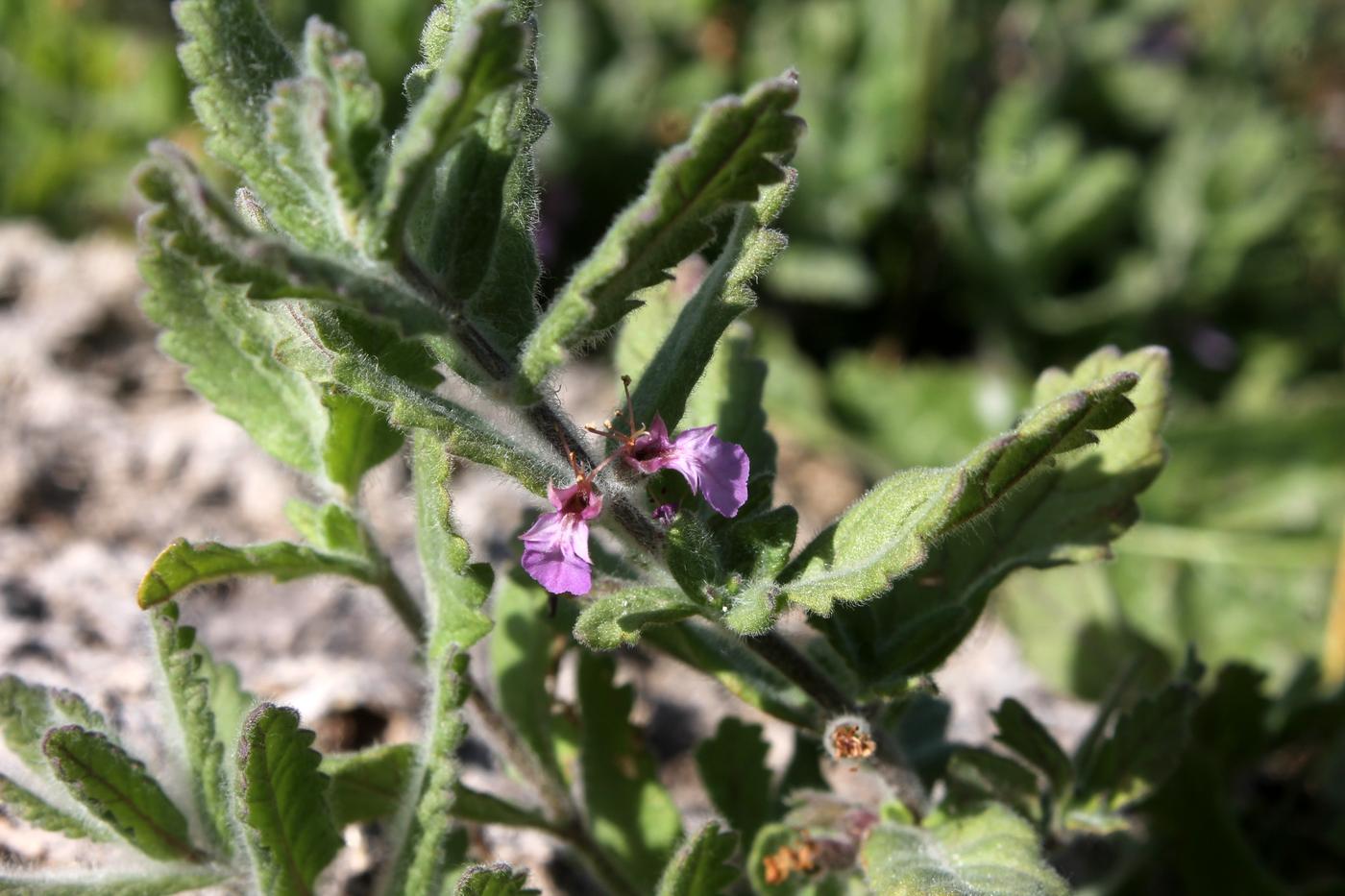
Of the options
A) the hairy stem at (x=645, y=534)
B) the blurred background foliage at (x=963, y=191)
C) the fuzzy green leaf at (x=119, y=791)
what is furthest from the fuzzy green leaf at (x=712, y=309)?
the blurred background foliage at (x=963, y=191)

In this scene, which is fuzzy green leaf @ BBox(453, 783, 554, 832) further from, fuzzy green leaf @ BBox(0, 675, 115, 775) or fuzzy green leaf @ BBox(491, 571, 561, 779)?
fuzzy green leaf @ BBox(0, 675, 115, 775)

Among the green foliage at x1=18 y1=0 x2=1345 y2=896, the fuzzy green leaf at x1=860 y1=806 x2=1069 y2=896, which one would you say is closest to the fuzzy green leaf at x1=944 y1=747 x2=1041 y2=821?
the green foliage at x1=18 y1=0 x2=1345 y2=896

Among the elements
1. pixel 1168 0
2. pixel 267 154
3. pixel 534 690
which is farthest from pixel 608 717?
pixel 1168 0

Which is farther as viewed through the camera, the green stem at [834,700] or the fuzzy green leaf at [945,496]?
the green stem at [834,700]

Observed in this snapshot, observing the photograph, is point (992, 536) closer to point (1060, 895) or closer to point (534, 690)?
point (1060, 895)

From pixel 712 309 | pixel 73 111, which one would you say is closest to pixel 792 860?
pixel 712 309

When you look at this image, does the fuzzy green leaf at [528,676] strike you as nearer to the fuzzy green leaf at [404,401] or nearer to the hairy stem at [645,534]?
the hairy stem at [645,534]
